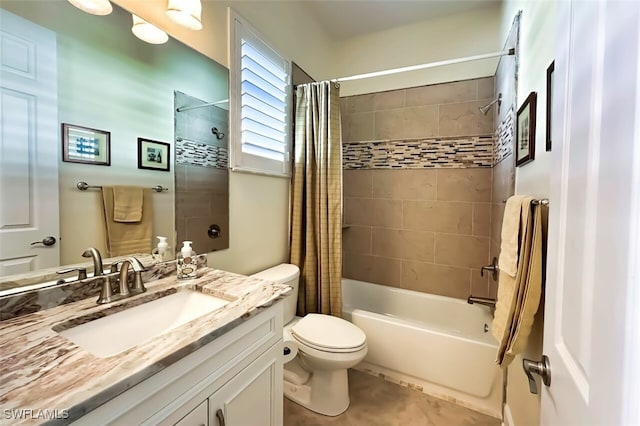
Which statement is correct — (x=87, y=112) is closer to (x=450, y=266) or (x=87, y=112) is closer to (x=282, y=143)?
(x=282, y=143)

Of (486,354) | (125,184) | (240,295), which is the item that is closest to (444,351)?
(486,354)

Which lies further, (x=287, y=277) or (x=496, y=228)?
(x=496, y=228)

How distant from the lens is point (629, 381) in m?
0.32

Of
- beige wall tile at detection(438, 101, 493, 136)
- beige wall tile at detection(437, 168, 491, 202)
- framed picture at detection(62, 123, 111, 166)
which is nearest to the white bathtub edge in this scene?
beige wall tile at detection(437, 168, 491, 202)

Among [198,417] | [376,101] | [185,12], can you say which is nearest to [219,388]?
[198,417]

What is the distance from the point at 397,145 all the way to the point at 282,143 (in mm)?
1120

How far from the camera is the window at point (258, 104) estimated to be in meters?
1.63

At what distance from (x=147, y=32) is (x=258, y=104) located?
0.73 m

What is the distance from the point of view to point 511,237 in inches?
A: 46.1

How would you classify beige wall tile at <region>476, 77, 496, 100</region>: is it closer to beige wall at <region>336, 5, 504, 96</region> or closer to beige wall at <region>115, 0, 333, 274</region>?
beige wall at <region>336, 5, 504, 96</region>

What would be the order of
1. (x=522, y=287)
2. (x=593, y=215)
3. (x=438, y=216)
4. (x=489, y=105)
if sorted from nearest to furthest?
(x=593, y=215) < (x=522, y=287) < (x=489, y=105) < (x=438, y=216)

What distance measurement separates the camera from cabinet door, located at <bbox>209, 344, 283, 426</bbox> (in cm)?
82

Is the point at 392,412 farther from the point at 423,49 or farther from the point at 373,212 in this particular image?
the point at 423,49

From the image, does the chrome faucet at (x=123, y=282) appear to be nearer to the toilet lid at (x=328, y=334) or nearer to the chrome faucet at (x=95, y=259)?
the chrome faucet at (x=95, y=259)
